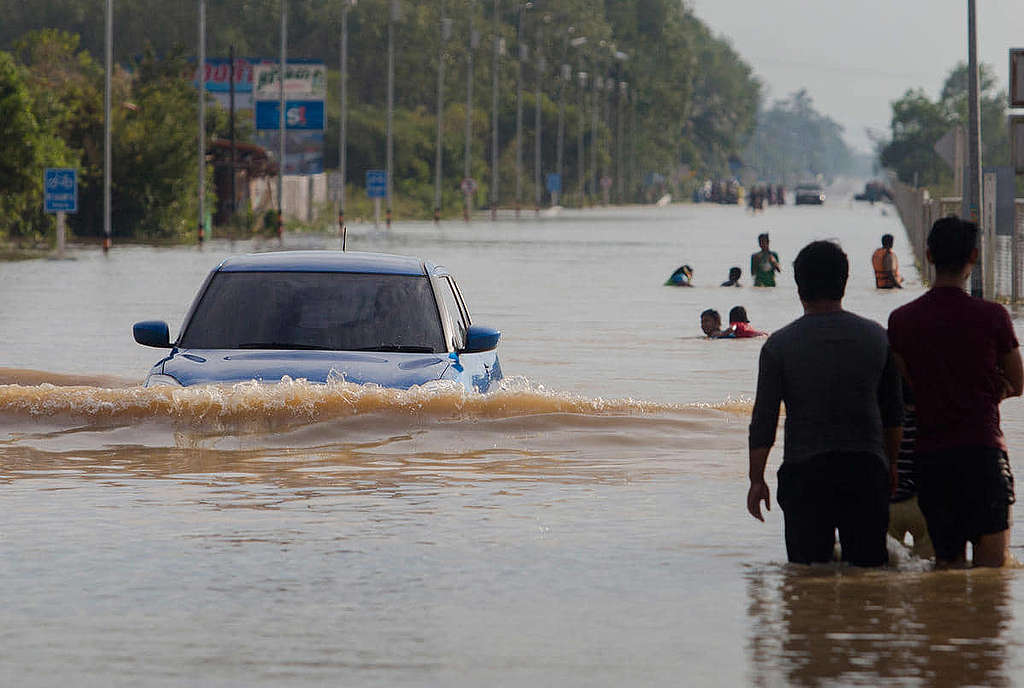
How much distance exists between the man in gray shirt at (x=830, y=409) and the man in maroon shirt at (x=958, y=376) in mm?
197

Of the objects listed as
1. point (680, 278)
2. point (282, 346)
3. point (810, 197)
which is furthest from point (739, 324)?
point (810, 197)

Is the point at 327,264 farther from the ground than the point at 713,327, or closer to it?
farther from the ground

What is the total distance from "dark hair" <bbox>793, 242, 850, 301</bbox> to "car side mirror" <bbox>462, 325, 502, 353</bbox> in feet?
17.7

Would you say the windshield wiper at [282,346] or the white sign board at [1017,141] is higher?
the white sign board at [1017,141]

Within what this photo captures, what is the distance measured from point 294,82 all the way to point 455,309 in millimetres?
87651

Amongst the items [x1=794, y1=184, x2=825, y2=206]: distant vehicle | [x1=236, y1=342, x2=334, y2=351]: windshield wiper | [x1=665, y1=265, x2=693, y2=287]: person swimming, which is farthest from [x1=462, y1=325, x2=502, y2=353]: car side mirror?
[x1=794, y1=184, x2=825, y2=206]: distant vehicle

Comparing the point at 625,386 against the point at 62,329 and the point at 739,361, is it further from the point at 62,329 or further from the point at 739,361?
the point at 62,329

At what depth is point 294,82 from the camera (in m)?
101

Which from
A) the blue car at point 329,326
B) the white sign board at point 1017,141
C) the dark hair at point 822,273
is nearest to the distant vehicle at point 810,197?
the white sign board at point 1017,141

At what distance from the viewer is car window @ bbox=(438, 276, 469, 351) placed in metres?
14.2

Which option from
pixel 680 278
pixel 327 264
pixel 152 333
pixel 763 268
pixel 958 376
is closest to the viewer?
pixel 958 376

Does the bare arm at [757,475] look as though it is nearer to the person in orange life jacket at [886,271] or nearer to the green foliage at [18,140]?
the person in orange life jacket at [886,271]

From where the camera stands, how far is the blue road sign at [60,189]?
5625 cm

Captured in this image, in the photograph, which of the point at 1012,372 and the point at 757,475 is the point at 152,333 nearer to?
the point at 757,475
